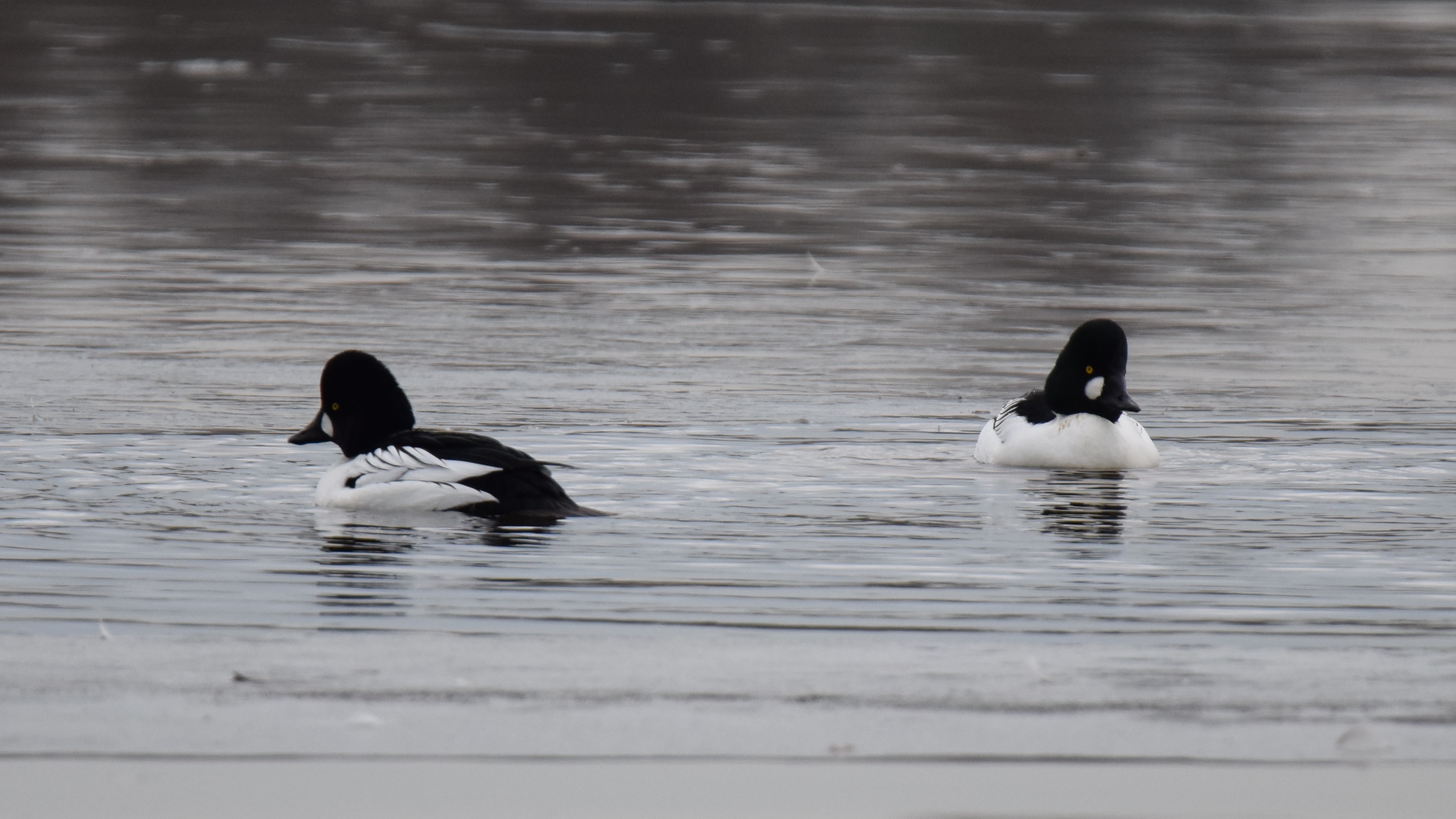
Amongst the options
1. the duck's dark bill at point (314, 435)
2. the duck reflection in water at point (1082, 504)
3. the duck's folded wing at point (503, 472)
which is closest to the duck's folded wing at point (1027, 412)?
the duck reflection in water at point (1082, 504)

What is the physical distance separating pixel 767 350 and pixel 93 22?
30.9 metres

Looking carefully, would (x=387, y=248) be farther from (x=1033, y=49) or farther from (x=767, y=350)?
(x=1033, y=49)

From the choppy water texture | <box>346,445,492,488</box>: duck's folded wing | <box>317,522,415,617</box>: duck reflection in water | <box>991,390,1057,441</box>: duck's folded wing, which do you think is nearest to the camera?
the choppy water texture

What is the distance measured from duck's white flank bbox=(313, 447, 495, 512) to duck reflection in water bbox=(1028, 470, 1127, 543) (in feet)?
7.31

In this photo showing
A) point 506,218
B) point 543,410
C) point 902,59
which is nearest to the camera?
point 543,410

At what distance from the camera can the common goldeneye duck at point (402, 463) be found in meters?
9.55

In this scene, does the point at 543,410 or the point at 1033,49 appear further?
the point at 1033,49

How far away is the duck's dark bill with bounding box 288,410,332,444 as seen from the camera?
1030 cm

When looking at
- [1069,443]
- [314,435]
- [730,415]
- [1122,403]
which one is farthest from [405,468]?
[1122,403]

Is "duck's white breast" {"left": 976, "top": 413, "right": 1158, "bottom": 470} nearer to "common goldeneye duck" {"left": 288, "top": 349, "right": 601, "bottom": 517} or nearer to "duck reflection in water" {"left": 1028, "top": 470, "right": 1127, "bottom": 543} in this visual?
"duck reflection in water" {"left": 1028, "top": 470, "right": 1127, "bottom": 543}

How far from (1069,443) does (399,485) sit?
3222 millimetres

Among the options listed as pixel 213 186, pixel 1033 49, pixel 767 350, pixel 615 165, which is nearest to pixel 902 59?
pixel 1033 49

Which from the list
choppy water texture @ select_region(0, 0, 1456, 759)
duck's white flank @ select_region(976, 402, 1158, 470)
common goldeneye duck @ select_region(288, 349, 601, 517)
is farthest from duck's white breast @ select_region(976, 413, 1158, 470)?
common goldeneye duck @ select_region(288, 349, 601, 517)

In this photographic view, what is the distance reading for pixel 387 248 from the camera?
1817cm
